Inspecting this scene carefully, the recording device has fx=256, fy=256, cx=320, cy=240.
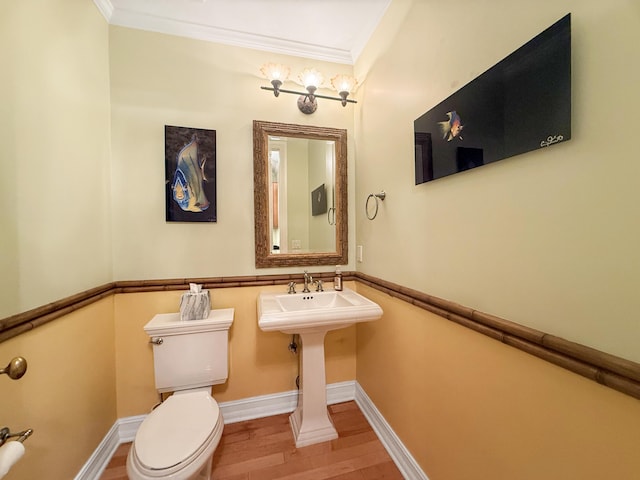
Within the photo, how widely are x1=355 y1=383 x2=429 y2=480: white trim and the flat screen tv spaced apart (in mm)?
1418

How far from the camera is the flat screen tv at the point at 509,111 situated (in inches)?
26.7

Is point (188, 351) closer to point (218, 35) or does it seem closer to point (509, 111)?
point (509, 111)

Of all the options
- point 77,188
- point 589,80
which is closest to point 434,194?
point 589,80

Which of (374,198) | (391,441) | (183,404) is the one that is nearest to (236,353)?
(183,404)

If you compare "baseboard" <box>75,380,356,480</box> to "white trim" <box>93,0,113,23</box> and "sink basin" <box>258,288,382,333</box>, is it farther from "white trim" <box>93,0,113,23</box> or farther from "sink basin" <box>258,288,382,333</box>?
"white trim" <box>93,0,113,23</box>

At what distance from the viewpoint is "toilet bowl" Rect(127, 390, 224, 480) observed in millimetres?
976

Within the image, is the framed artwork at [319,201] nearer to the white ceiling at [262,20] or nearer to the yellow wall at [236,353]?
the yellow wall at [236,353]

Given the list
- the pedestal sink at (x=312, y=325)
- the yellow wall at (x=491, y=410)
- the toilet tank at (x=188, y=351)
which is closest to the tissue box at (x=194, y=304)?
the toilet tank at (x=188, y=351)

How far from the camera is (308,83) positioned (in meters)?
1.69

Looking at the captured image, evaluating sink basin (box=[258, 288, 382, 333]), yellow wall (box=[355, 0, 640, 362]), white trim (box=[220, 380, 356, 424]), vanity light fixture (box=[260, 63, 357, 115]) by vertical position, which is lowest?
white trim (box=[220, 380, 356, 424])

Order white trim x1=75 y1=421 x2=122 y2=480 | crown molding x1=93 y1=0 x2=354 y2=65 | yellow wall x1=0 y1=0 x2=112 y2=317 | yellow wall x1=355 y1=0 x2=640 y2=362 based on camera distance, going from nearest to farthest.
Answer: yellow wall x1=355 y1=0 x2=640 y2=362 → yellow wall x1=0 y1=0 x2=112 y2=317 → white trim x1=75 y1=421 x2=122 y2=480 → crown molding x1=93 y1=0 x2=354 y2=65

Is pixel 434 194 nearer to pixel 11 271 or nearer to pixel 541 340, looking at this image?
pixel 541 340

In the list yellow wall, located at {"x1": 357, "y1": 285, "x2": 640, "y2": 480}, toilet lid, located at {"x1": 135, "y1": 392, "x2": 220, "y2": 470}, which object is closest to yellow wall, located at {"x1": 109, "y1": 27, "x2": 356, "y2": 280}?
toilet lid, located at {"x1": 135, "y1": 392, "x2": 220, "y2": 470}

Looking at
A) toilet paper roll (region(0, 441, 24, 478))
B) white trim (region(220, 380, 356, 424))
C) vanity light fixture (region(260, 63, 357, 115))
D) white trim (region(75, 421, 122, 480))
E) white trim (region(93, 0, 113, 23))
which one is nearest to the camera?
toilet paper roll (region(0, 441, 24, 478))
